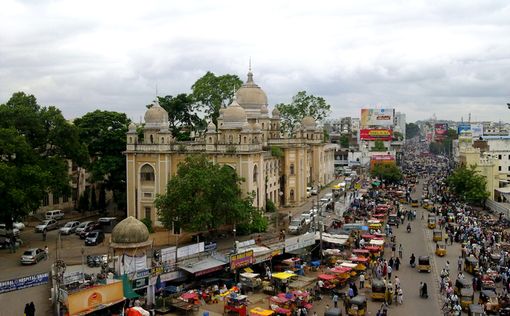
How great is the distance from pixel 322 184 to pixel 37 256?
128ft

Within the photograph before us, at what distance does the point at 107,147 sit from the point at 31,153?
10.9m

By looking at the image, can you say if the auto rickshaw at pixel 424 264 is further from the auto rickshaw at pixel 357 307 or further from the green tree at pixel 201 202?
the green tree at pixel 201 202

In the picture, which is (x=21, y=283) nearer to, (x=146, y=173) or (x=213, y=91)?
(x=146, y=173)

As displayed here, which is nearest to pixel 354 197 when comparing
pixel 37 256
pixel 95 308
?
pixel 37 256

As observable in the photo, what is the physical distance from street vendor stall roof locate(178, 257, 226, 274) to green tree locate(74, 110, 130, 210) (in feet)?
66.0

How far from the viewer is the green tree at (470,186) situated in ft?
183

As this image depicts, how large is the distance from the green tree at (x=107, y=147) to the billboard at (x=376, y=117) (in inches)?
2429

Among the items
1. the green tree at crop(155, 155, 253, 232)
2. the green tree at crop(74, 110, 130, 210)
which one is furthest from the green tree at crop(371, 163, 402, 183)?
the green tree at crop(155, 155, 253, 232)

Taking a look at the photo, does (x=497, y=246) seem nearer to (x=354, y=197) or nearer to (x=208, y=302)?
(x=354, y=197)

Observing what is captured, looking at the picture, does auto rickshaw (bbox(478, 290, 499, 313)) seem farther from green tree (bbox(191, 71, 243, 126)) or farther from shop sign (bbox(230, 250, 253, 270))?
green tree (bbox(191, 71, 243, 126))

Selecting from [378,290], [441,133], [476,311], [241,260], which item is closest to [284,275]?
[241,260]

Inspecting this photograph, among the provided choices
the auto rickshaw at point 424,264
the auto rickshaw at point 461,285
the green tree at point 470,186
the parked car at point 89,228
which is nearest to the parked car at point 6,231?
the parked car at point 89,228

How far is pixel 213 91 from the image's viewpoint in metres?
→ 58.9

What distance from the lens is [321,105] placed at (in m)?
71.1
